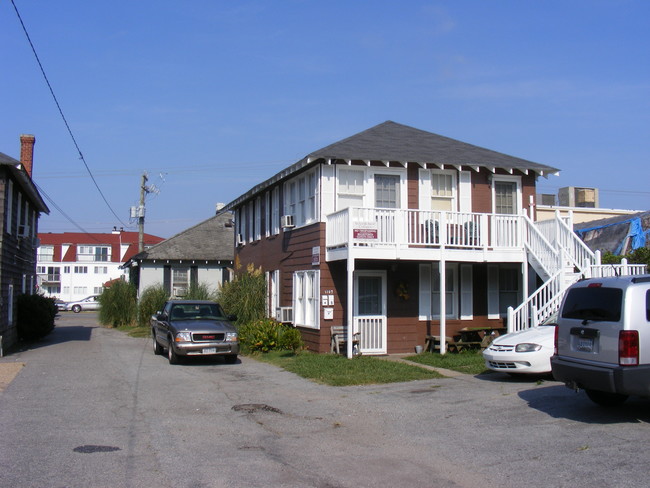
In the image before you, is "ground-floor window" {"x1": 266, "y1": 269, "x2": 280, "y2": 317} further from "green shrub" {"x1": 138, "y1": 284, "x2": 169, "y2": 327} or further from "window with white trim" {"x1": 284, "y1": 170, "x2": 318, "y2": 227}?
"green shrub" {"x1": 138, "y1": 284, "x2": 169, "y2": 327}

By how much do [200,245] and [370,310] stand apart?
19829 millimetres

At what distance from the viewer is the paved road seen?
6.85 meters

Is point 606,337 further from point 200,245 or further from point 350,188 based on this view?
point 200,245

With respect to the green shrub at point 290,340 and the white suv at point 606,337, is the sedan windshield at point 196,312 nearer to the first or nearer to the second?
the green shrub at point 290,340

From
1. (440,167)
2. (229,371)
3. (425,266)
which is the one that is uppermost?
(440,167)

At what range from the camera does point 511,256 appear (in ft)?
61.0

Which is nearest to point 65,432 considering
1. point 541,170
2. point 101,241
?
point 541,170

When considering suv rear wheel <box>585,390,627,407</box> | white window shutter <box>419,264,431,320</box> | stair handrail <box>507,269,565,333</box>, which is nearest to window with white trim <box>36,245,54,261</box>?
white window shutter <box>419,264,431,320</box>

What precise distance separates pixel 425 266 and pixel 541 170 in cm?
459

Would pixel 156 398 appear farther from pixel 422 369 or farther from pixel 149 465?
pixel 422 369

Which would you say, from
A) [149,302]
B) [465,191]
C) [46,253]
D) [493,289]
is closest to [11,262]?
[149,302]

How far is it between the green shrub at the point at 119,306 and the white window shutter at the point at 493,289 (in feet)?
69.1

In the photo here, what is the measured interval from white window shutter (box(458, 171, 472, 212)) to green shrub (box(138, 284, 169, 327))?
1769cm

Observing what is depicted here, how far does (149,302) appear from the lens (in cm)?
3297
